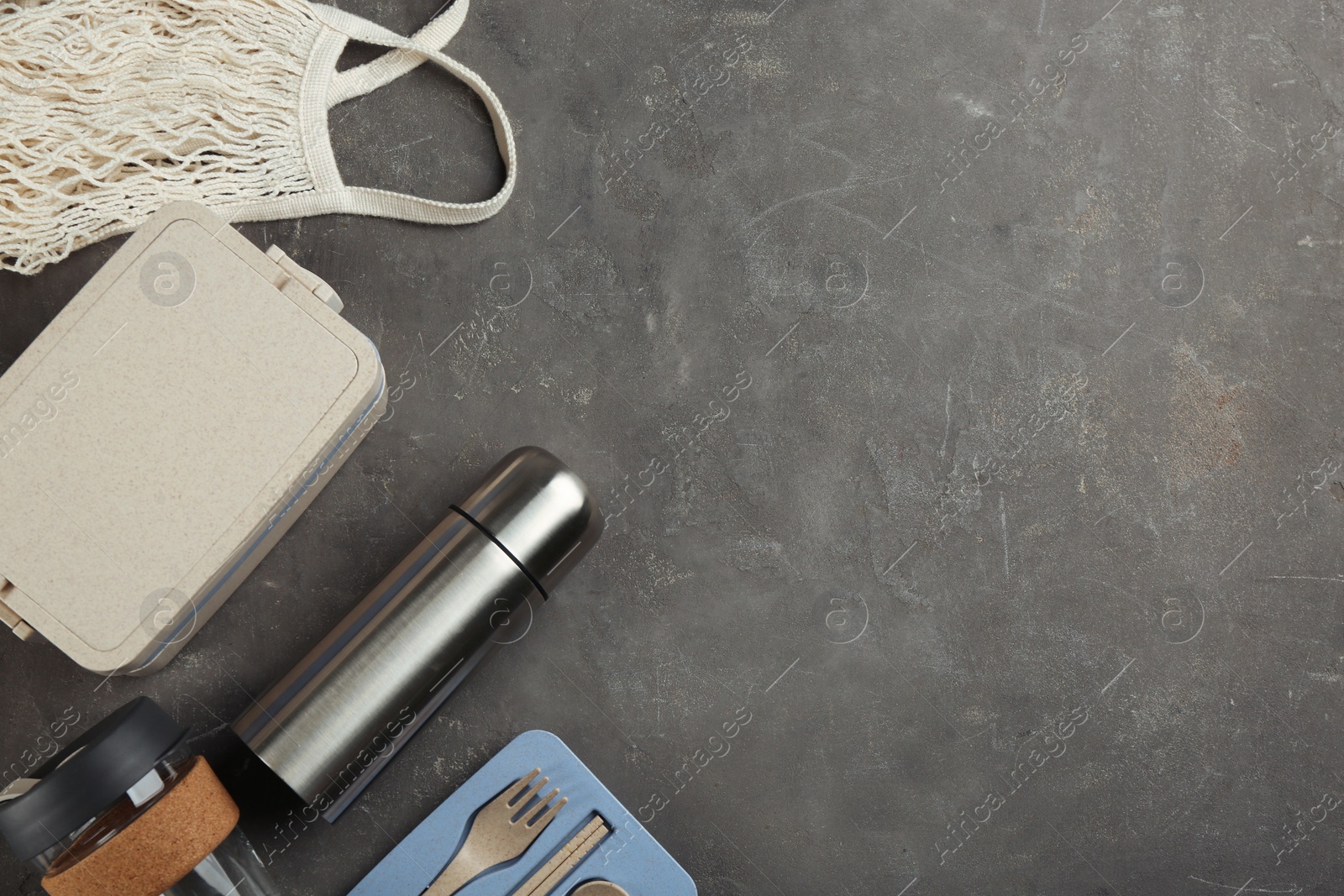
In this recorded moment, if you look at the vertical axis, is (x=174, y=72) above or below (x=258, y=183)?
above

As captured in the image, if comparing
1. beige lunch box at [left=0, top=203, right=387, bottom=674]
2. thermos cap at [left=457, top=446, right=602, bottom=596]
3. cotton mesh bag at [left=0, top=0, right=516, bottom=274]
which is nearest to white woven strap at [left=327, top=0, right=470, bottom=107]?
cotton mesh bag at [left=0, top=0, right=516, bottom=274]

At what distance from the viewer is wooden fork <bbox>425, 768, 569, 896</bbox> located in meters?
0.82

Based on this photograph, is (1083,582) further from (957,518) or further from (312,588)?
(312,588)

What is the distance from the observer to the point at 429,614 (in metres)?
0.77

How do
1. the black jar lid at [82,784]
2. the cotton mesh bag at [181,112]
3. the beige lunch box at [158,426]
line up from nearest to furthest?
the black jar lid at [82,784] < the beige lunch box at [158,426] < the cotton mesh bag at [181,112]

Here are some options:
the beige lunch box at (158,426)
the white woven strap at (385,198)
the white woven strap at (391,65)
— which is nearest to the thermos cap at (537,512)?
the beige lunch box at (158,426)

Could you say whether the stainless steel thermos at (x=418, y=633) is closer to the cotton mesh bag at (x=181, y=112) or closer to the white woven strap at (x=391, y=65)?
the cotton mesh bag at (x=181, y=112)

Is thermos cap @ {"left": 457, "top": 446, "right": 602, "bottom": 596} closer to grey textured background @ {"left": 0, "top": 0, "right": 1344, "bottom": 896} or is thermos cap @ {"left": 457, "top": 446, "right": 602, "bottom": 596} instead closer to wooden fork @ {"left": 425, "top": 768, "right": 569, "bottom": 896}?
grey textured background @ {"left": 0, "top": 0, "right": 1344, "bottom": 896}

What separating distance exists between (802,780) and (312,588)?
55cm

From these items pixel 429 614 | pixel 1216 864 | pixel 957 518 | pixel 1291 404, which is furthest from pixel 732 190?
pixel 1216 864

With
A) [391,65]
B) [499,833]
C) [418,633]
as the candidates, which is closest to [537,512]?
[418,633]

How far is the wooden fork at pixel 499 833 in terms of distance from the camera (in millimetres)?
820

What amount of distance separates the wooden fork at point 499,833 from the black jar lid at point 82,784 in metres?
0.29

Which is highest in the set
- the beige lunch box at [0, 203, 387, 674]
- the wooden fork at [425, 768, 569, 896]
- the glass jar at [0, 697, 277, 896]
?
the beige lunch box at [0, 203, 387, 674]
